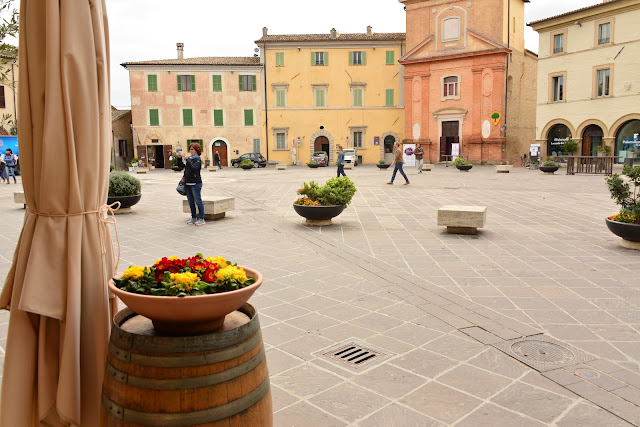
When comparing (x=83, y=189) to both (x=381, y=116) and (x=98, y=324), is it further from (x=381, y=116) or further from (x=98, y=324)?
(x=381, y=116)

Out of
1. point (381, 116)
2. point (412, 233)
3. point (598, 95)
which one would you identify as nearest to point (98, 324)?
point (412, 233)

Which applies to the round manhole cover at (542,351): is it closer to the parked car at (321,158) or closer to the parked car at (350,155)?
the parked car at (350,155)

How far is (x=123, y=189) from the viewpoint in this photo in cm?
1052

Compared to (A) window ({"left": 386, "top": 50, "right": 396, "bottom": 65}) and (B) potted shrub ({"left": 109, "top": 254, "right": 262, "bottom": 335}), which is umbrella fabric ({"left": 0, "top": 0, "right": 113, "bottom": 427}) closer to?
(B) potted shrub ({"left": 109, "top": 254, "right": 262, "bottom": 335})

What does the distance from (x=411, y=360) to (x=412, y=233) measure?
199 inches

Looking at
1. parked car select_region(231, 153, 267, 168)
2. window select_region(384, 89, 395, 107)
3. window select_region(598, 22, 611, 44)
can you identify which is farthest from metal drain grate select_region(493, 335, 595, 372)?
window select_region(384, 89, 395, 107)

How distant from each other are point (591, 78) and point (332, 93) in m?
17.8

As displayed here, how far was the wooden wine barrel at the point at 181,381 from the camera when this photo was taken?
1917 millimetres

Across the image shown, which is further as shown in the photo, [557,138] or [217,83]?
[217,83]

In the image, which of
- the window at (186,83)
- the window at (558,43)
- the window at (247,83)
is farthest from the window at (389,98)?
the window at (186,83)

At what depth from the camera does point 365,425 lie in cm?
283

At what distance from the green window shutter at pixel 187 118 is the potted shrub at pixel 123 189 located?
99.8 feet

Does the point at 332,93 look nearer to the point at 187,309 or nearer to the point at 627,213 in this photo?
the point at 627,213

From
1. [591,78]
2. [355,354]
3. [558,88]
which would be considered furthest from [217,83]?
[355,354]
